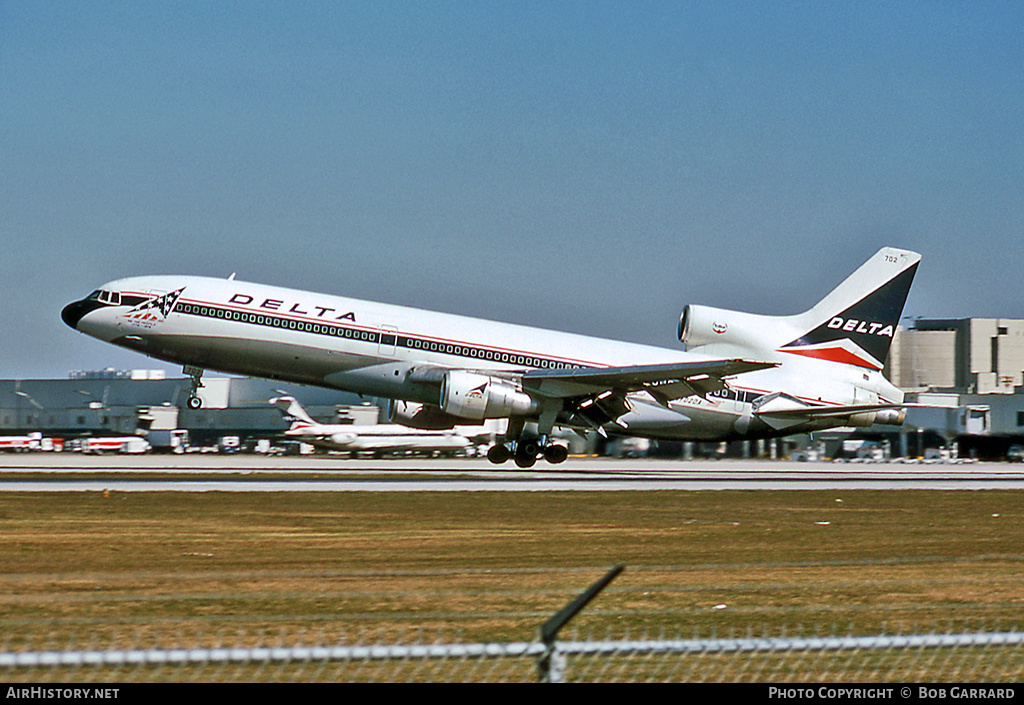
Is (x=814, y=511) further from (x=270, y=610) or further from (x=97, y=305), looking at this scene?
(x=97, y=305)

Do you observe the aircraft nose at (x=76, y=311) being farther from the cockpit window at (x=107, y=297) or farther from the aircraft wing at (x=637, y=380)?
the aircraft wing at (x=637, y=380)

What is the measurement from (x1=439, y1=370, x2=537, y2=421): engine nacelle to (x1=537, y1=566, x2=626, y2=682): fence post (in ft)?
106

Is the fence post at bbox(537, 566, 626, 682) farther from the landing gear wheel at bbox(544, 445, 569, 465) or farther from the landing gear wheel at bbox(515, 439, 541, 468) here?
the landing gear wheel at bbox(515, 439, 541, 468)

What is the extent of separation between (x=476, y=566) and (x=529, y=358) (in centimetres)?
2410

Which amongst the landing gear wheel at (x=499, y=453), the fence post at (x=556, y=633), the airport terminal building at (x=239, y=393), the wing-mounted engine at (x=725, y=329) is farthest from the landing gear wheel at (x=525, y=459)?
the airport terminal building at (x=239, y=393)

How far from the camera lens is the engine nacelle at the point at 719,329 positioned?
148ft

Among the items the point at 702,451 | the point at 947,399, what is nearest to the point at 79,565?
the point at 702,451

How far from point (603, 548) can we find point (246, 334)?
2147cm

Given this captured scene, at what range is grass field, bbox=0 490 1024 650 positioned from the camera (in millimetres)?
12469

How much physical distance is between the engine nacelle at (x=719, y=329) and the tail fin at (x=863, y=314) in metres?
1.28

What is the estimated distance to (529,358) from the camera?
136ft

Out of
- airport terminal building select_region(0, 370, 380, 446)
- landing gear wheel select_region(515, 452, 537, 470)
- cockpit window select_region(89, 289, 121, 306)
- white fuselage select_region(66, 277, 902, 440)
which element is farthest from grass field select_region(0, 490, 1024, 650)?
airport terminal building select_region(0, 370, 380, 446)

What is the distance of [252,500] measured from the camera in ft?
97.8

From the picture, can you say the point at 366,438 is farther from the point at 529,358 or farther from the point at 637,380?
the point at 637,380
